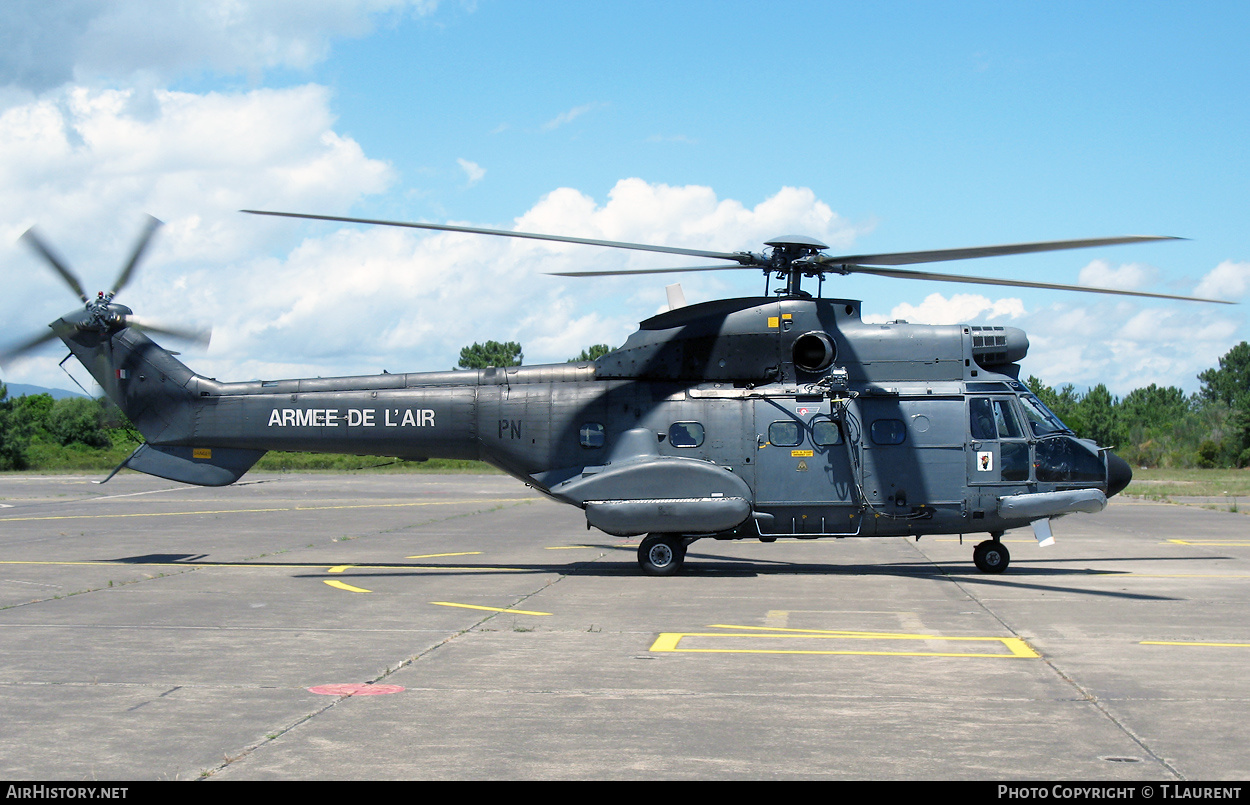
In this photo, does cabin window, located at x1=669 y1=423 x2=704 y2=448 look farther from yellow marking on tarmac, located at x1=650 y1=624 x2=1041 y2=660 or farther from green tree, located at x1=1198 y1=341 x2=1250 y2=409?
green tree, located at x1=1198 y1=341 x2=1250 y2=409

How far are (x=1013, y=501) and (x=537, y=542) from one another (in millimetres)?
9939

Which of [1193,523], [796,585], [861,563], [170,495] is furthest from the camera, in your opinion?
[170,495]

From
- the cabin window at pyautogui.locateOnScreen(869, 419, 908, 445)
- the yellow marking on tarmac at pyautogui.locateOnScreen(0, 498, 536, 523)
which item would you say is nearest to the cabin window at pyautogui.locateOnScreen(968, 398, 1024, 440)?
the cabin window at pyautogui.locateOnScreen(869, 419, 908, 445)

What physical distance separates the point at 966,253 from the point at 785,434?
395cm

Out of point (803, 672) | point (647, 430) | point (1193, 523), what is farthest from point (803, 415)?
point (1193, 523)

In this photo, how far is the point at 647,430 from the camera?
1650cm

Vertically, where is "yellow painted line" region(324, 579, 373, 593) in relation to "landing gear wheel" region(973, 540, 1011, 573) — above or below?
below

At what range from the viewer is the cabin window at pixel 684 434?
1641 centimetres

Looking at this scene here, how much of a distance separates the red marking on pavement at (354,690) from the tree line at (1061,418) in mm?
30973

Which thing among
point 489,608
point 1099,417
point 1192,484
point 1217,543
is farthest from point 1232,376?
point 489,608

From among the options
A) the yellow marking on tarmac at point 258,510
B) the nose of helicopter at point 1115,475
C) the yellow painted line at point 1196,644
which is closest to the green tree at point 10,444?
the yellow marking on tarmac at point 258,510

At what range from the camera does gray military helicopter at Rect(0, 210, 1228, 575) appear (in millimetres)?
15930

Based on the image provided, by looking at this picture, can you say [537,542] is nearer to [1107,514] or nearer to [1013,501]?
[1013,501]

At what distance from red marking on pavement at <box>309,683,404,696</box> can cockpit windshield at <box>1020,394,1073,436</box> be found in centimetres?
1161
